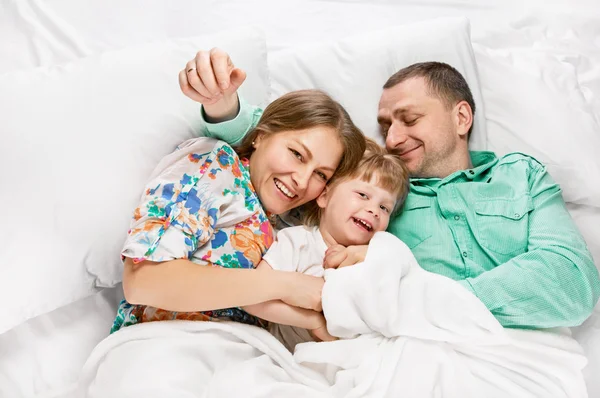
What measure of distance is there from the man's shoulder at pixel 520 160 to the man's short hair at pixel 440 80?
203 mm

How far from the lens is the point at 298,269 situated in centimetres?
134

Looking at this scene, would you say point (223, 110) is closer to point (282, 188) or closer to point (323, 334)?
point (282, 188)

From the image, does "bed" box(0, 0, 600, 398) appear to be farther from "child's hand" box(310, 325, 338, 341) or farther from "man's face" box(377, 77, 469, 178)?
"child's hand" box(310, 325, 338, 341)

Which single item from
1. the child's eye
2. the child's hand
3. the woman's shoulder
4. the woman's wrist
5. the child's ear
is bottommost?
the child's hand

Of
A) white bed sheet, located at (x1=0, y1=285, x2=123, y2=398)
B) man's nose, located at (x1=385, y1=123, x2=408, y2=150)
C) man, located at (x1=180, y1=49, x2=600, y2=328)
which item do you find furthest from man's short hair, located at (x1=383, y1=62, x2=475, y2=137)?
white bed sheet, located at (x1=0, y1=285, x2=123, y2=398)

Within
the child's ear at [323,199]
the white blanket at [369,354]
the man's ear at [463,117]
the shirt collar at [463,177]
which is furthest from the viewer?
the man's ear at [463,117]

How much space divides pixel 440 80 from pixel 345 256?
2.04 feet

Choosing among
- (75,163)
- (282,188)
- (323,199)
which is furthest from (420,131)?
(75,163)

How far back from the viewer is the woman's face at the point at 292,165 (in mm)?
1339

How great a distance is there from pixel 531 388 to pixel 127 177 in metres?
0.91

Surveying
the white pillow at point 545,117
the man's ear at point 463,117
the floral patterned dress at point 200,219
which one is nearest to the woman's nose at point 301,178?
the floral patterned dress at point 200,219

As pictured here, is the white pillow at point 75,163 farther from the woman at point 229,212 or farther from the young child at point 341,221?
the young child at point 341,221

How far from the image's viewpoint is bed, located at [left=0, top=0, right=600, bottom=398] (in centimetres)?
127

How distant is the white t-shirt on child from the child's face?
58mm
